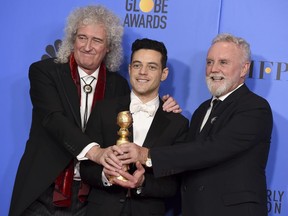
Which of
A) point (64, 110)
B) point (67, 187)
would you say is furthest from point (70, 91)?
point (67, 187)

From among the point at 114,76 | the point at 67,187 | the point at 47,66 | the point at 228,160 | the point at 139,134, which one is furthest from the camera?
the point at 114,76

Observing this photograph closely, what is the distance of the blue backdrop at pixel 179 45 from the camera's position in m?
2.84

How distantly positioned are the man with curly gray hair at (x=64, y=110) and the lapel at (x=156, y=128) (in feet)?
0.34

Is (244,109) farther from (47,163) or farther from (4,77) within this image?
(4,77)

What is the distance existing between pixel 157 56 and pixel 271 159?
0.93m

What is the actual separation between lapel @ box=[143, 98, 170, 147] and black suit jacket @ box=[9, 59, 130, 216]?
34 centimetres

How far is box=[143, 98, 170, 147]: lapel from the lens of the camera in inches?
91.6

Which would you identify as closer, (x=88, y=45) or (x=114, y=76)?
(x=88, y=45)

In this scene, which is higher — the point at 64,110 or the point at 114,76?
the point at 114,76

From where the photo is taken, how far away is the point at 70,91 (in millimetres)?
2527

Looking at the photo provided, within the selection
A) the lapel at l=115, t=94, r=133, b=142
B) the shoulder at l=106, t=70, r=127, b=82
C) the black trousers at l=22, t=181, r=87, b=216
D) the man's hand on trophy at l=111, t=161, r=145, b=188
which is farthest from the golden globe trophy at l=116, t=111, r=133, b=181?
the shoulder at l=106, t=70, r=127, b=82

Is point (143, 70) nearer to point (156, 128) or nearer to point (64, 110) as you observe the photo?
point (156, 128)

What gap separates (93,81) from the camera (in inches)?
104

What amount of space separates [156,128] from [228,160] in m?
0.36
